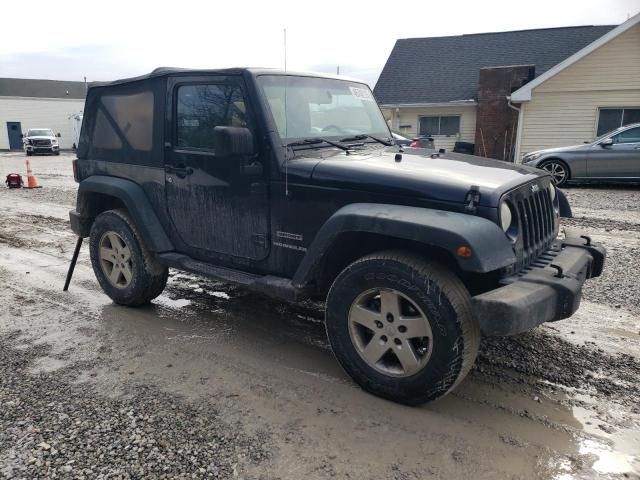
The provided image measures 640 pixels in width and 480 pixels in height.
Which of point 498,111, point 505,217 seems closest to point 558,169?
point 498,111

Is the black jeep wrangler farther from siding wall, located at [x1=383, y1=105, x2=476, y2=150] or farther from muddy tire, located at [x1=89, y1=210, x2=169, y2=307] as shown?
siding wall, located at [x1=383, y1=105, x2=476, y2=150]

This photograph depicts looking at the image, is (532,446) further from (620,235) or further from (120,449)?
(620,235)

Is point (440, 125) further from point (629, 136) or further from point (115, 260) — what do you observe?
point (115, 260)

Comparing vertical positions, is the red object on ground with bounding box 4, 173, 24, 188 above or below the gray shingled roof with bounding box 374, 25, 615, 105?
below

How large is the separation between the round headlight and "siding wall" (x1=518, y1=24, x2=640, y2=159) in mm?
16555

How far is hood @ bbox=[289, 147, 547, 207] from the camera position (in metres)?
2.94

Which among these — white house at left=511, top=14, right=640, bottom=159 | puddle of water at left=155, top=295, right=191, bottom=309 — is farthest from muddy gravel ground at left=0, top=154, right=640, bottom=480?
white house at left=511, top=14, right=640, bottom=159

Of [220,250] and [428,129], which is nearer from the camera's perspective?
[220,250]

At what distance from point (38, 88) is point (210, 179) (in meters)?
54.7

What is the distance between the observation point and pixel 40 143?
33250 millimetres

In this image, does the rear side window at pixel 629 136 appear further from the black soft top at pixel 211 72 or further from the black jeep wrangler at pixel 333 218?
the black soft top at pixel 211 72

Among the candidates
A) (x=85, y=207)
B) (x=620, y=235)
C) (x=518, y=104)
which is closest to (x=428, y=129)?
(x=518, y=104)

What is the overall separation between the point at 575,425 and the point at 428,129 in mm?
19167

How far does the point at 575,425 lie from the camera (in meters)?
2.93
